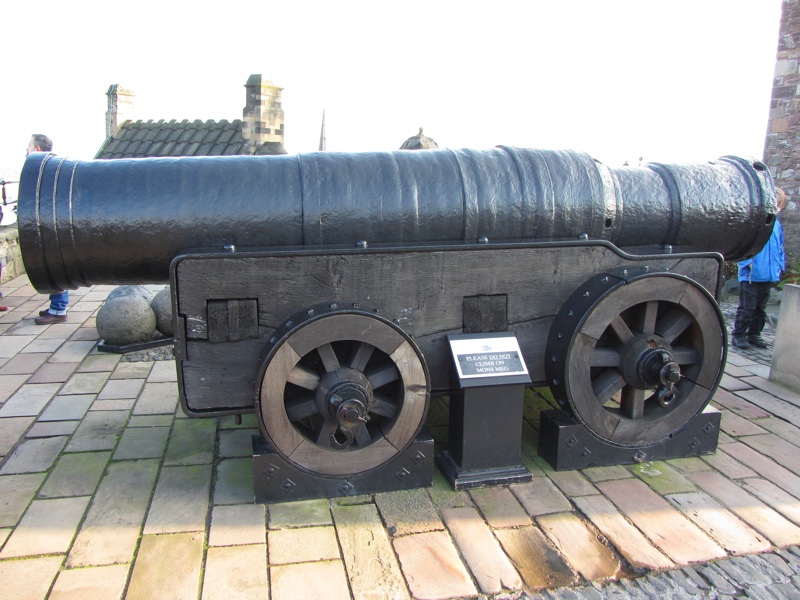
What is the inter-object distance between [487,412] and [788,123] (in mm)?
8053

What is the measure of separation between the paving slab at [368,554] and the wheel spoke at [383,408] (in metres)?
0.35

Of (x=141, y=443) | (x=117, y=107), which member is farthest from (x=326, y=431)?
(x=117, y=107)

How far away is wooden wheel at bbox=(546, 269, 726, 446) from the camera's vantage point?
2789 mm

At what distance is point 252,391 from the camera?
106 inches

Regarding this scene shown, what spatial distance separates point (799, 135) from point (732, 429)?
269 inches

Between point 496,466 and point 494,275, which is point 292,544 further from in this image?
point 494,275

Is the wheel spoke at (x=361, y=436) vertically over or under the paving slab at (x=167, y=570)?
over

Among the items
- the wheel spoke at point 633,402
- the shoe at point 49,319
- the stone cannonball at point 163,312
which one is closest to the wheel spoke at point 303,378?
the wheel spoke at point 633,402

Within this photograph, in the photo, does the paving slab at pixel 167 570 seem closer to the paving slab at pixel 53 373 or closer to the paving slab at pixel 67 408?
the paving slab at pixel 67 408

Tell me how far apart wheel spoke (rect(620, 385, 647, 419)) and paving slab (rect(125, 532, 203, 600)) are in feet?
5.99

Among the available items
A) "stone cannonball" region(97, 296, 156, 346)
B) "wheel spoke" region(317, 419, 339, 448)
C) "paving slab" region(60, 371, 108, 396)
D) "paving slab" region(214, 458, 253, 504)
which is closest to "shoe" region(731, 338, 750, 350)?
"wheel spoke" region(317, 419, 339, 448)

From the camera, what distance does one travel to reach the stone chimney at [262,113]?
11812 mm

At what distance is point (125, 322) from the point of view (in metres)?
4.78

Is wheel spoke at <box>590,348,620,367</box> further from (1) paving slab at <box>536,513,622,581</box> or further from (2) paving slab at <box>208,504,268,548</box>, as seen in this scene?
(2) paving slab at <box>208,504,268,548</box>
